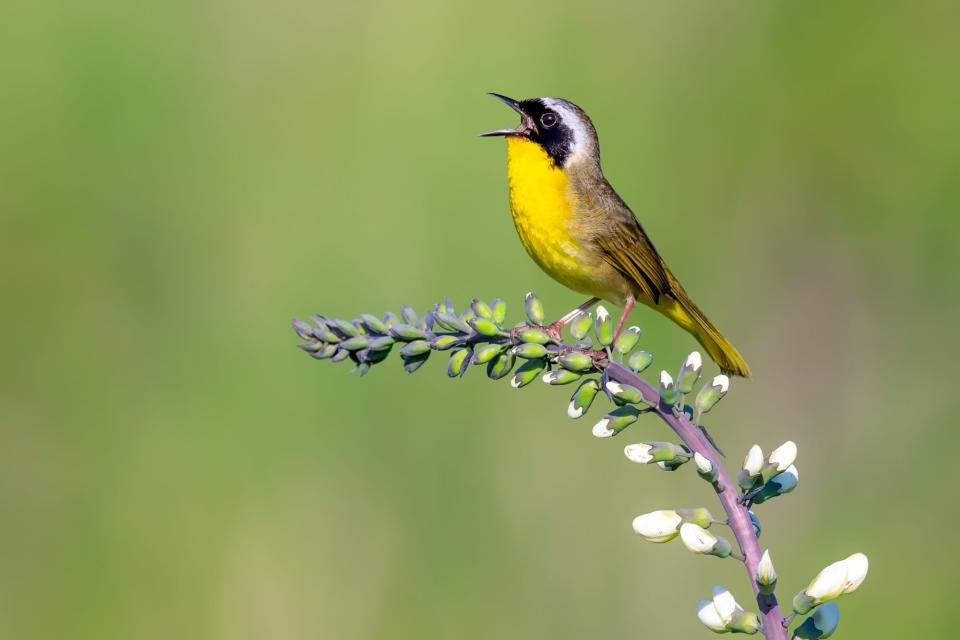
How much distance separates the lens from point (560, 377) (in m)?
1.65

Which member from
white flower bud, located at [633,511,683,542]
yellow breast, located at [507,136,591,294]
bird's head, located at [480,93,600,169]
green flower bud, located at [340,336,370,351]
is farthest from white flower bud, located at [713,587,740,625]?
bird's head, located at [480,93,600,169]

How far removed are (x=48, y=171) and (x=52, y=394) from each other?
2.57 ft

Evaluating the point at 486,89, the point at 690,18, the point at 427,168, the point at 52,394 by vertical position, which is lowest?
the point at 52,394

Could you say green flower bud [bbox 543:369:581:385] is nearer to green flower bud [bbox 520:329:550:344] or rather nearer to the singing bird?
green flower bud [bbox 520:329:550:344]

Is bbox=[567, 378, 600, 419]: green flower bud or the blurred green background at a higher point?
the blurred green background

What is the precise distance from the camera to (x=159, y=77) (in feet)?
13.0

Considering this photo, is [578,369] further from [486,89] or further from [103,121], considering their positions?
[103,121]

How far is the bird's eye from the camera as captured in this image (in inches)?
142

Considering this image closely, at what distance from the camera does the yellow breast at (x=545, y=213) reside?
11.2 ft

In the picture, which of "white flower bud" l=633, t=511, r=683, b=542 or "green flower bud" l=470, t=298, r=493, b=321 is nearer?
"white flower bud" l=633, t=511, r=683, b=542

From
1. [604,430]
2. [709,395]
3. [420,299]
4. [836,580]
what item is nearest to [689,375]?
[709,395]

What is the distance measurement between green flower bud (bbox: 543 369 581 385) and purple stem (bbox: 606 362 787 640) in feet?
0.41

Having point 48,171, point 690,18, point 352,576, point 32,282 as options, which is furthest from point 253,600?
point 690,18

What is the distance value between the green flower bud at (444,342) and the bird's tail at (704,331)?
181cm
